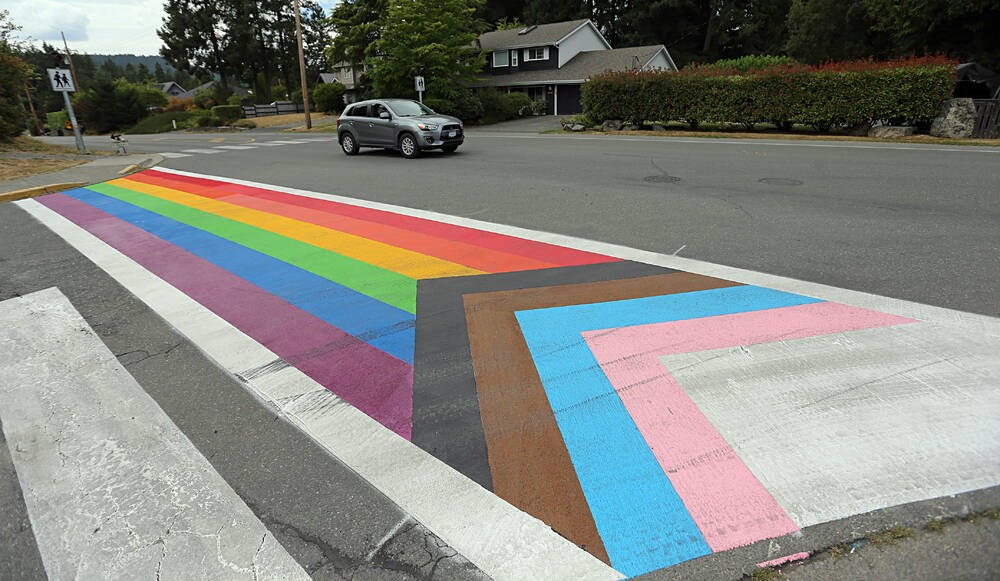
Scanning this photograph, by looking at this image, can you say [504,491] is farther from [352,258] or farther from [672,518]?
[352,258]

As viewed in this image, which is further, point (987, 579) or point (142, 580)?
point (142, 580)

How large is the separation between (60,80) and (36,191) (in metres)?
8.73

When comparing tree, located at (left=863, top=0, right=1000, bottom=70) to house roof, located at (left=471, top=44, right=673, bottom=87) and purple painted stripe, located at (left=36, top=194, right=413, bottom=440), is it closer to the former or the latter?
house roof, located at (left=471, top=44, right=673, bottom=87)

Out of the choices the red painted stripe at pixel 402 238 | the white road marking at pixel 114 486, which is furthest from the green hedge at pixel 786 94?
the white road marking at pixel 114 486

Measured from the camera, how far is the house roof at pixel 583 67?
41.4 m

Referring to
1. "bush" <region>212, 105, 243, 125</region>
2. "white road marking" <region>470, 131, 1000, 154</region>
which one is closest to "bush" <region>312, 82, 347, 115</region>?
"bush" <region>212, 105, 243, 125</region>

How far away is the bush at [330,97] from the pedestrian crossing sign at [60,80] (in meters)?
32.1

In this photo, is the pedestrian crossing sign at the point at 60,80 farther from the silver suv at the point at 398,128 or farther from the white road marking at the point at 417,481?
the white road marking at the point at 417,481

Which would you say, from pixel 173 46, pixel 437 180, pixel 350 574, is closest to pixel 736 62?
pixel 437 180

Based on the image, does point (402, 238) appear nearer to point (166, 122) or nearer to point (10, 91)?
point (10, 91)

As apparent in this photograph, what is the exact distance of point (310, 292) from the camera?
5.43m

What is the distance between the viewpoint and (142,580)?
7.33 feet

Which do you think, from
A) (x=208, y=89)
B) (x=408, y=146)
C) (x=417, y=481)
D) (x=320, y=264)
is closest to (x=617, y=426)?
(x=417, y=481)

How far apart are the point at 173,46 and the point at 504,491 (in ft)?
262
